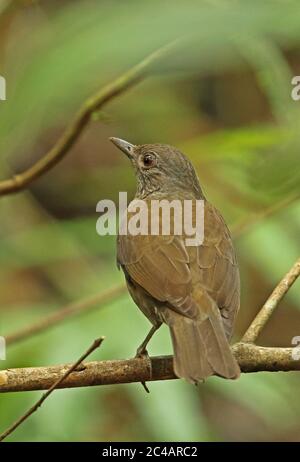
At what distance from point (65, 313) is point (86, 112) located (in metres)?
0.85

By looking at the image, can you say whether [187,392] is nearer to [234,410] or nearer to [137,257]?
[137,257]

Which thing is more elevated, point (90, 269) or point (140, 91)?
point (140, 91)

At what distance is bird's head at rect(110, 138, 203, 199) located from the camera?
472 centimetres

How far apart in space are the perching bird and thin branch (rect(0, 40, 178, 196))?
58cm

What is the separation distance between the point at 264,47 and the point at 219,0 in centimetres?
97

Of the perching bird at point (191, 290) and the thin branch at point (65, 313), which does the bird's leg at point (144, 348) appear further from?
the thin branch at point (65, 313)

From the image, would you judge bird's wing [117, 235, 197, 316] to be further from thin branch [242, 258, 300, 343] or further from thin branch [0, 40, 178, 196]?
thin branch [0, 40, 178, 196]

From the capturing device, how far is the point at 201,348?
Answer: 3258 millimetres

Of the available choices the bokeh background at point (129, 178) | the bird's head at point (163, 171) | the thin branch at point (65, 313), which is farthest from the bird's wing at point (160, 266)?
the bird's head at point (163, 171)

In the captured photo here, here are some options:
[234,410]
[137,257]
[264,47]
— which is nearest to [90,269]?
[137,257]

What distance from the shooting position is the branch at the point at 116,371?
2.96 metres

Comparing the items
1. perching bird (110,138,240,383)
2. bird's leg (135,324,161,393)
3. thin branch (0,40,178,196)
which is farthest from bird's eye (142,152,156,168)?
thin branch (0,40,178,196)

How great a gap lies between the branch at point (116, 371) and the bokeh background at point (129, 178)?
19.4 inches

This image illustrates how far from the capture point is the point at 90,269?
15.6 ft
